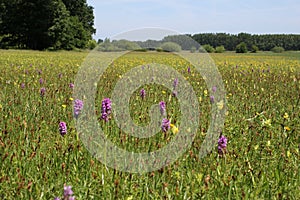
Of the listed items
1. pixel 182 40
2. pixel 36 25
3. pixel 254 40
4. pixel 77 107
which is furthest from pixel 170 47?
pixel 254 40

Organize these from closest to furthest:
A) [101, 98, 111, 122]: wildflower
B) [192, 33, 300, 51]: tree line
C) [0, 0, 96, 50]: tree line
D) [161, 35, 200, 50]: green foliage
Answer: [101, 98, 111, 122]: wildflower → [161, 35, 200, 50]: green foliage → [0, 0, 96, 50]: tree line → [192, 33, 300, 51]: tree line

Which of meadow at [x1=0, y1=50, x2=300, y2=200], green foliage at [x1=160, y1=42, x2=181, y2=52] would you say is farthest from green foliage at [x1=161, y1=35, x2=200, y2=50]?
meadow at [x1=0, y1=50, x2=300, y2=200]

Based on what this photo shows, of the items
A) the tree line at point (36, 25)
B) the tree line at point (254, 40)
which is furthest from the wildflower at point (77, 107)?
the tree line at point (254, 40)

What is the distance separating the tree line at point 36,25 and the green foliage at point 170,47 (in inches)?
1424

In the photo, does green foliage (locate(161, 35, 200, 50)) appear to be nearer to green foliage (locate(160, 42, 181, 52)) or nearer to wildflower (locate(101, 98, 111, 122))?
green foliage (locate(160, 42, 181, 52))

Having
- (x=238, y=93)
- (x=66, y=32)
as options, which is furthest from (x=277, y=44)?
(x=238, y=93)

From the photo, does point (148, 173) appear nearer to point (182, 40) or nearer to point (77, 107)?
point (77, 107)

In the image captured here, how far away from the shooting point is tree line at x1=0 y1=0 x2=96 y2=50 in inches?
1683

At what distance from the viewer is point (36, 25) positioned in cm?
4369

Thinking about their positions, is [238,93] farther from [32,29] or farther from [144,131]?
[32,29]

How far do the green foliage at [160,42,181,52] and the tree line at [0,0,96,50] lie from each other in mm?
36165

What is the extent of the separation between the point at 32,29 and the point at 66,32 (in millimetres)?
3842

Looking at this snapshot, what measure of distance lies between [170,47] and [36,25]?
38.9 meters

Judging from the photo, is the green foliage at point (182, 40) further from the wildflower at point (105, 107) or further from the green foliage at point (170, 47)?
the wildflower at point (105, 107)
